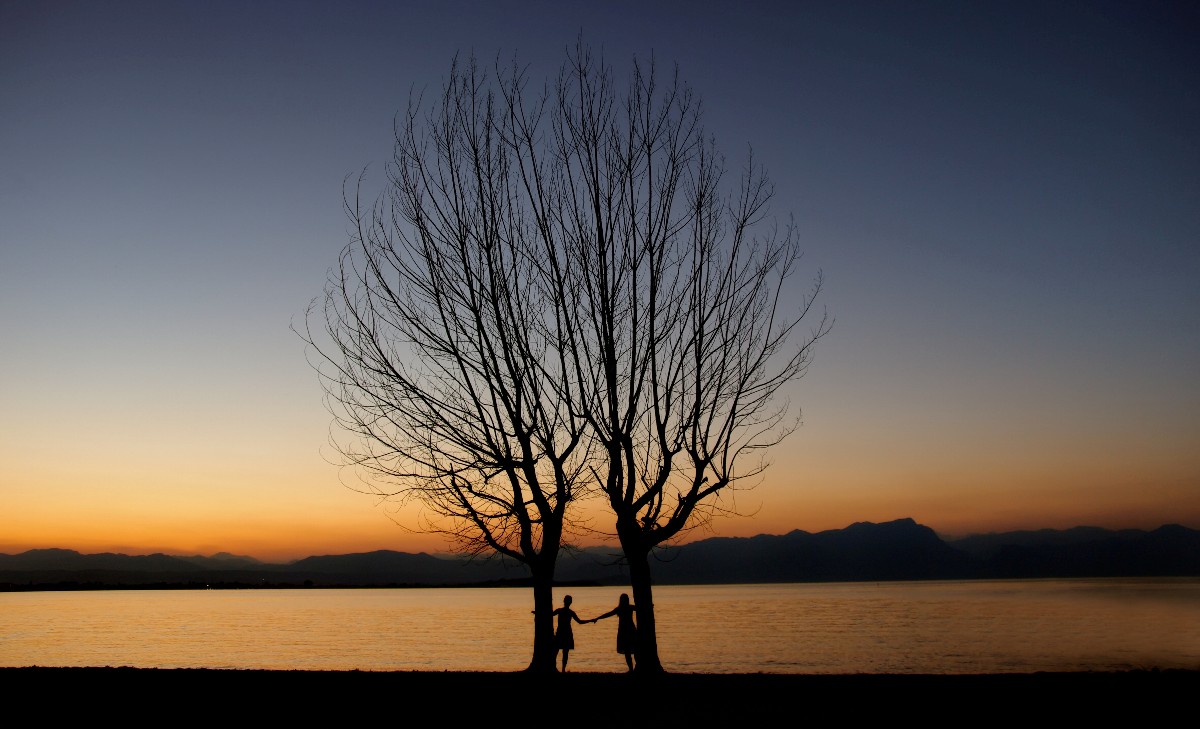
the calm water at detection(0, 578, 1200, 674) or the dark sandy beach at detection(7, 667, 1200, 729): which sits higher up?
the dark sandy beach at detection(7, 667, 1200, 729)

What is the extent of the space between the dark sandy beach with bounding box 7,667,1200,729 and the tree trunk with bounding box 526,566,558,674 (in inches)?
13.7

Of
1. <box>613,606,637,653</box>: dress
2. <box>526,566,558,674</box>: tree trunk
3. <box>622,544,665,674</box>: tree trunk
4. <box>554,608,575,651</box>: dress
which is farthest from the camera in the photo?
<box>554,608,575,651</box>: dress

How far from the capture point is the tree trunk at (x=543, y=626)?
1572 centimetres

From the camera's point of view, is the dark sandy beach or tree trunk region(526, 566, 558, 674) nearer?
the dark sandy beach

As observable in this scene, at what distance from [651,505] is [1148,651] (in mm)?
33943

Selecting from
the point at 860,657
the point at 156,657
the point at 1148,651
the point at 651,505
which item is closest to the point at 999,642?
the point at 1148,651

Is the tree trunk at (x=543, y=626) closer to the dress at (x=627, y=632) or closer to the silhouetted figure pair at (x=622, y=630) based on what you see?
the silhouetted figure pair at (x=622, y=630)

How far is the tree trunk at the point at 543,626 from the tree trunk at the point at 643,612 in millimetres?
1544

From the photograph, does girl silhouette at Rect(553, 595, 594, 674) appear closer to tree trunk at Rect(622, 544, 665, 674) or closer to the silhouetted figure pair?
the silhouetted figure pair

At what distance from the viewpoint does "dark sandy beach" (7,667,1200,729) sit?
37.6ft

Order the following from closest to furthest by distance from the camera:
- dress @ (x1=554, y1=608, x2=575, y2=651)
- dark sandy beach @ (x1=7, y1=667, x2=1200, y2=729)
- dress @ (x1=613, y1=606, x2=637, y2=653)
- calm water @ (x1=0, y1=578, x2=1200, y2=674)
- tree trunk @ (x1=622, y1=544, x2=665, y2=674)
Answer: dark sandy beach @ (x1=7, y1=667, x2=1200, y2=729) → tree trunk @ (x1=622, y1=544, x2=665, y2=674) → dress @ (x1=613, y1=606, x2=637, y2=653) → dress @ (x1=554, y1=608, x2=575, y2=651) → calm water @ (x1=0, y1=578, x2=1200, y2=674)

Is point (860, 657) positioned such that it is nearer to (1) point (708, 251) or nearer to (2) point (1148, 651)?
(2) point (1148, 651)

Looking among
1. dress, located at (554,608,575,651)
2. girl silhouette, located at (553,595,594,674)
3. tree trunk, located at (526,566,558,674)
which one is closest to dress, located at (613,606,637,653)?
girl silhouette, located at (553,595,594,674)

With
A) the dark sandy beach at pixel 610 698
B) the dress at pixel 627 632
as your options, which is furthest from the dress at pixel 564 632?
the dress at pixel 627 632
